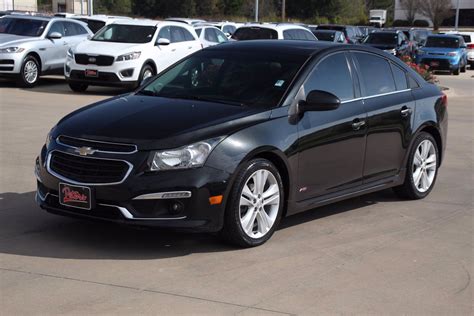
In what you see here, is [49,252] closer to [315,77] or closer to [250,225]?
[250,225]

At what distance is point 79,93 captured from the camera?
18.5 metres

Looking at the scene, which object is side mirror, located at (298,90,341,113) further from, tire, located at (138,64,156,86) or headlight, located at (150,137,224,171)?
tire, located at (138,64,156,86)

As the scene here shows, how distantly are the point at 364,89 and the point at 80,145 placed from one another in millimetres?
2932

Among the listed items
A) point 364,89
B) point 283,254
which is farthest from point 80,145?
point 364,89

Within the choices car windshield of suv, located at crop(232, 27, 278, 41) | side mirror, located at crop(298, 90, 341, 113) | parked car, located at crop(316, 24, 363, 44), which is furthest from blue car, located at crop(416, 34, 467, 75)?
side mirror, located at crop(298, 90, 341, 113)

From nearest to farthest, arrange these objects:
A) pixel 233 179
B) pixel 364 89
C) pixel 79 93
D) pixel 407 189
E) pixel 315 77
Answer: pixel 233 179 < pixel 315 77 < pixel 364 89 < pixel 407 189 < pixel 79 93

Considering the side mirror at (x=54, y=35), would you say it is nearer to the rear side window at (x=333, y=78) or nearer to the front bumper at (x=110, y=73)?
the front bumper at (x=110, y=73)

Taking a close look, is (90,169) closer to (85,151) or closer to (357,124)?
(85,151)

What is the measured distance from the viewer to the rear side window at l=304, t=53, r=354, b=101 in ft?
22.9

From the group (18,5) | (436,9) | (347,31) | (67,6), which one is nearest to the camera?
(347,31)

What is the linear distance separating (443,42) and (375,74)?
86.7 feet

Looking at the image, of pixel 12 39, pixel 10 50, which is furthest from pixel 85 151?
pixel 12 39

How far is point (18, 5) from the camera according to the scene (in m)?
71.2

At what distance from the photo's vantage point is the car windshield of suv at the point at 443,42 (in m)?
32.4
